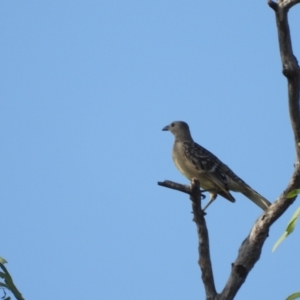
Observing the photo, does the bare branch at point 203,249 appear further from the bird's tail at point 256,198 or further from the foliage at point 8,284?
the bird's tail at point 256,198

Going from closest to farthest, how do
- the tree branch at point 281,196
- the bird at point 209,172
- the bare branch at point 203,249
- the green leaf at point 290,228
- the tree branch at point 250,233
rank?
the green leaf at point 290,228 < the tree branch at point 281,196 < the tree branch at point 250,233 < the bare branch at point 203,249 < the bird at point 209,172

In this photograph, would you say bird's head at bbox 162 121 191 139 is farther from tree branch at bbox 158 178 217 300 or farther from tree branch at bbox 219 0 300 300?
tree branch at bbox 219 0 300 300

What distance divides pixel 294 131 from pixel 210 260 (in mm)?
1387

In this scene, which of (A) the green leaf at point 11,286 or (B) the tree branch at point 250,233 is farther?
(B) the tree branch at point 250,233

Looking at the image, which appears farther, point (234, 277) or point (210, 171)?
point (210, 171)

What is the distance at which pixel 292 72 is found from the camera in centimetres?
508

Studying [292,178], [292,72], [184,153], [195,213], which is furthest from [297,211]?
[184,153]

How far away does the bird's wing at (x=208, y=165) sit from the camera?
10750 millimetres

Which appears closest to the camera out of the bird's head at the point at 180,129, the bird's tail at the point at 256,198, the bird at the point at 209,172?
the bird's tail at the point at 256,198

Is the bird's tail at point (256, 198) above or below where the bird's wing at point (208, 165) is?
below

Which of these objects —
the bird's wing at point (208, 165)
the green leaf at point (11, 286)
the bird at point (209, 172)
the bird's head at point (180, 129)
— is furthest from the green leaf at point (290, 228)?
the bird's head at point (180, 129)

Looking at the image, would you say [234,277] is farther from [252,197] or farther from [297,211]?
[252,197]

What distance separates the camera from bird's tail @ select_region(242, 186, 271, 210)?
9.99 metres

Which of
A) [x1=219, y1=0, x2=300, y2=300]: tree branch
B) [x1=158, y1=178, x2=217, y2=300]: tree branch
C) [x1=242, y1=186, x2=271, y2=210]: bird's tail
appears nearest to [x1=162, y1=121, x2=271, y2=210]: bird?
[x1=242, y1=186, x2=271, y2=210]: bird's tail
